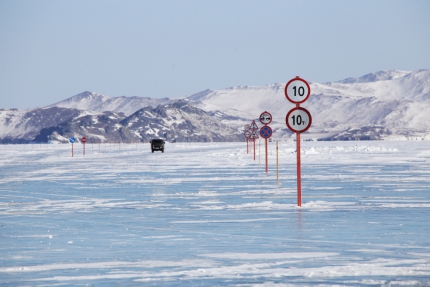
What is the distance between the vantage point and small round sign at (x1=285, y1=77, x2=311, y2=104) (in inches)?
731

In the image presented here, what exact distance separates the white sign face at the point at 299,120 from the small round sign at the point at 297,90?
27 centimetres

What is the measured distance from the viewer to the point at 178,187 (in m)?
26.3

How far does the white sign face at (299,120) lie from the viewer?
1833 centimetres

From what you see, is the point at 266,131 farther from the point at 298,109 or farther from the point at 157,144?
the point at 157,144

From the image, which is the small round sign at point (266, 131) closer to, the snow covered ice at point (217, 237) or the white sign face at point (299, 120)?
the snow covered ice at point (217, 237)

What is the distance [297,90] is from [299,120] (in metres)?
0.70

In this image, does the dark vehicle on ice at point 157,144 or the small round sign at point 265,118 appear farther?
the dark vehicle on ice at point 157,144

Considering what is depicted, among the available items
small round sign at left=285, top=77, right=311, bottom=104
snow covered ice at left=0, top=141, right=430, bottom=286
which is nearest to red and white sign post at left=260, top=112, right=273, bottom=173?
snow covered ice at left=0, top=141, right=430, bottom=286

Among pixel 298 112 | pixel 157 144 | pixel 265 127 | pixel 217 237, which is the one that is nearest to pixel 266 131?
pixel 265 127

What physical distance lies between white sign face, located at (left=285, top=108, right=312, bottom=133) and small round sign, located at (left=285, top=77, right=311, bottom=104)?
27 cm

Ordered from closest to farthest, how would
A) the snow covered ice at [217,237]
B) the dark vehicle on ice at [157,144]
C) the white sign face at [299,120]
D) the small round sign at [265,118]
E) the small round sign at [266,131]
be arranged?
1. the snow covered ice at [217,237]
2. the white sign face at [299,120]
3. the small round sign at [266,131]
4. the small round sign at [265,118]
5. the dark vehicle on ice at [157,144]

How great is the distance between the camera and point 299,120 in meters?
18.4

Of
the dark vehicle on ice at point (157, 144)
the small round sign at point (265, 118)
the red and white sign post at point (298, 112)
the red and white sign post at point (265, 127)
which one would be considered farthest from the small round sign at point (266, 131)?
the dark vehicle on ice at point (157, 144)

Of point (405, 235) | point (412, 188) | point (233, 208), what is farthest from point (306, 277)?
point (412, 188)
